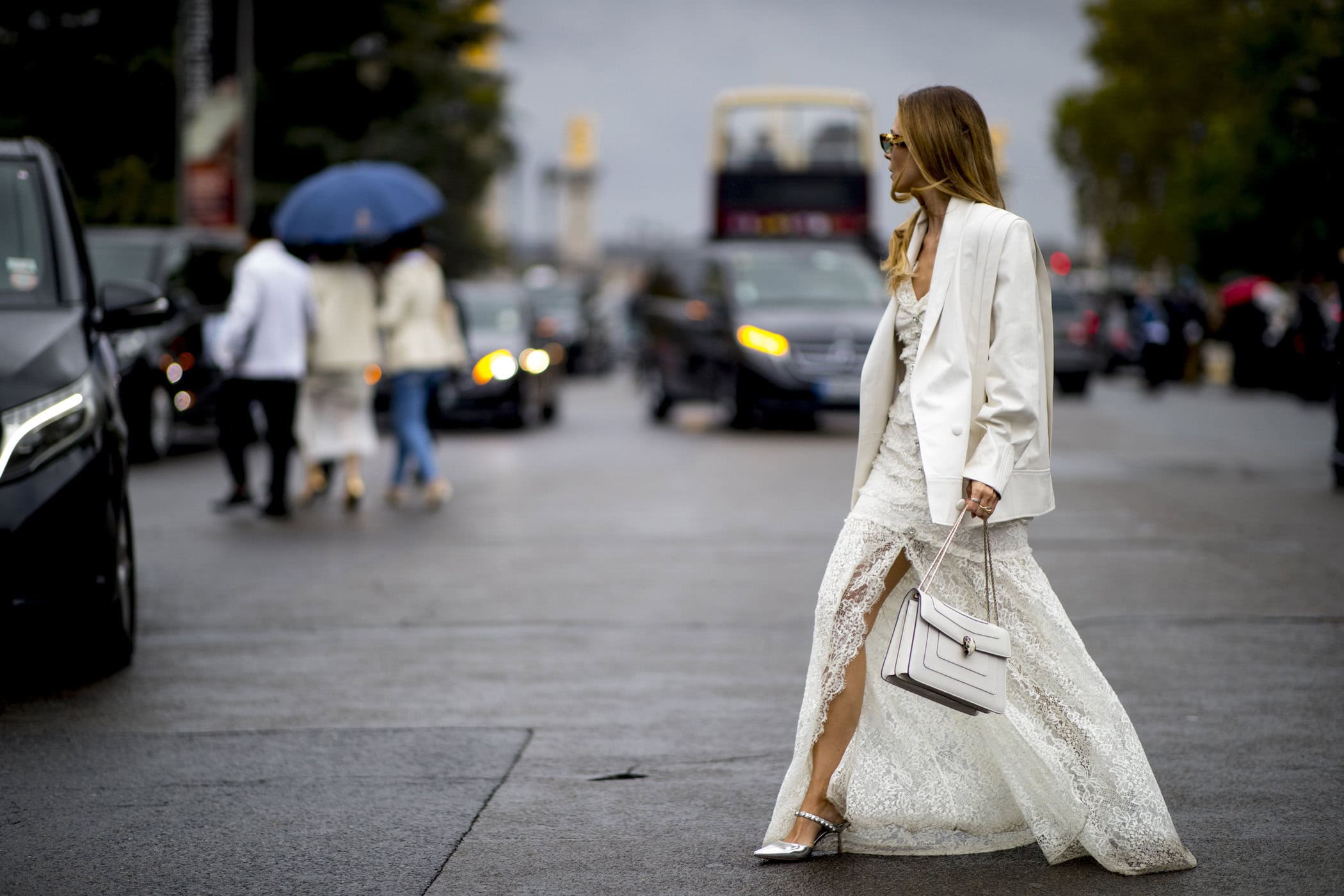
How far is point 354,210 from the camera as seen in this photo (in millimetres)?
12852

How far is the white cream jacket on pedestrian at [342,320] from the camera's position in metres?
12.6

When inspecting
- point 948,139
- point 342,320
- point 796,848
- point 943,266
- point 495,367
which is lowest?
point 495,367

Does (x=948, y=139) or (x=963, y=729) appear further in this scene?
(x=963, y=729)

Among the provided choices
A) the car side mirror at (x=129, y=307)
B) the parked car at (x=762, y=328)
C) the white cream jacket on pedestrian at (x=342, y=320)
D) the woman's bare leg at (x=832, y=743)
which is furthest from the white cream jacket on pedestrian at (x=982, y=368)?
the parked car at (x=762, y=328)

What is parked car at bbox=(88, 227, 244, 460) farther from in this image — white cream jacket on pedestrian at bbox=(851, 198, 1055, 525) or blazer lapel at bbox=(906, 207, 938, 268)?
white cream jacket on pedestrian at bbox=(851, 198, 1055, 525)

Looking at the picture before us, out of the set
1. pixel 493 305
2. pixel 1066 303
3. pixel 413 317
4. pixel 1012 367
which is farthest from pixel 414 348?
pixel 1066 303

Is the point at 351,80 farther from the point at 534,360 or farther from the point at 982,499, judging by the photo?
the point at 982,499

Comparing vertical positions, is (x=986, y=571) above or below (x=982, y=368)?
below

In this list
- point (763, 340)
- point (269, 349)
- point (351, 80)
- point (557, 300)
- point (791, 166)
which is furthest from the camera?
point (557, 300)

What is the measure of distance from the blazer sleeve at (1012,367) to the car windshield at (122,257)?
41.9 feet

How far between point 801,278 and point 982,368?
16264 mm

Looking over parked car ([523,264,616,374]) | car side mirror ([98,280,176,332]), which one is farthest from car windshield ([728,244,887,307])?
parked car ([523,264,616,374])

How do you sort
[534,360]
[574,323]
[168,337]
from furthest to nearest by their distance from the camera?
[574,323] → [534,360] → [168,337]

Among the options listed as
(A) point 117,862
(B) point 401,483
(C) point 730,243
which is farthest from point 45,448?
(C) point 730,243
